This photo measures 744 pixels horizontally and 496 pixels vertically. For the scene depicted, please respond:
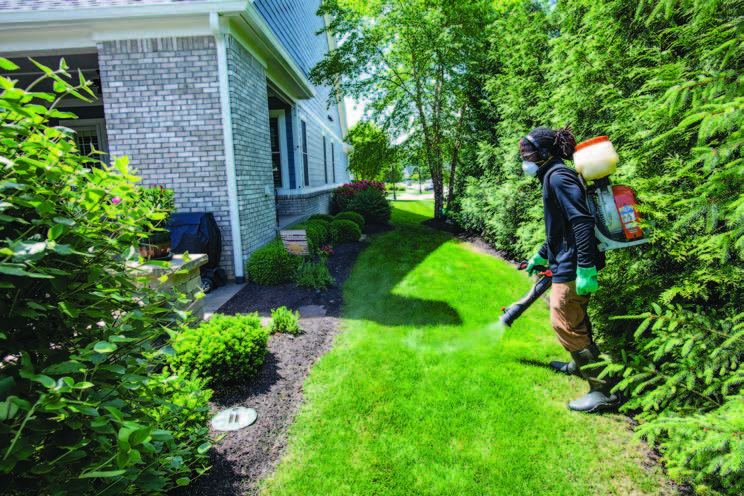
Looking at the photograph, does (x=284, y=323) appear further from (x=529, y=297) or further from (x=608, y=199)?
(x=608, y=199)

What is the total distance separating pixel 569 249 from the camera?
119 inches

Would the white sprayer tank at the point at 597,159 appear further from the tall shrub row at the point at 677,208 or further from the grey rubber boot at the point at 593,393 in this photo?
the grey rubber boot at the point at 593,393

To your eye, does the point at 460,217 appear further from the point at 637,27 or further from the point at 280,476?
the point at 280,476

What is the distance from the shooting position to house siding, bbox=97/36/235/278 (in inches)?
241

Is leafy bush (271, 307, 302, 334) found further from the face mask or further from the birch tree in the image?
the birch tree

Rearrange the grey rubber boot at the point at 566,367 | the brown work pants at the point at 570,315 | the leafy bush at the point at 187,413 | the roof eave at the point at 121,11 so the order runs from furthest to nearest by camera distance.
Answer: the roof eave at the point at 121,11 → the grey rubber boot at the point at 566,367 → the brown work pants at the point at 570,315 → the leafy bush at the point at 187,413

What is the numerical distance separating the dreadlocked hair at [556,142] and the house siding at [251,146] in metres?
4.91

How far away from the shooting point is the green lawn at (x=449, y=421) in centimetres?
241

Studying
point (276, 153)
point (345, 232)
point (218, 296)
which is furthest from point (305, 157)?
point (218, 296)

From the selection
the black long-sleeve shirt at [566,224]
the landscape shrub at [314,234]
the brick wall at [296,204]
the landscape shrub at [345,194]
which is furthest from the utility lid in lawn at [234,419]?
the landscape shrub at [345,194]

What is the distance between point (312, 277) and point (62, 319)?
15.7 ft

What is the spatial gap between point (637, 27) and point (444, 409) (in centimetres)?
425

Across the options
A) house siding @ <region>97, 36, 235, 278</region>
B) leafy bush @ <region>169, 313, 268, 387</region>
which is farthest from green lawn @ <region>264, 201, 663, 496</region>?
house siding @ <region>97, 36, 235, 278</region>

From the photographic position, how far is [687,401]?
2252 mm
